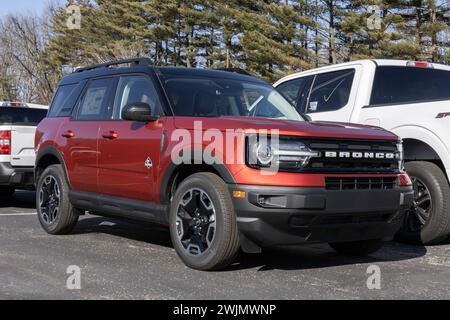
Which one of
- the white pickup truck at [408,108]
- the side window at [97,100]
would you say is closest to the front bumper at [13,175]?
the side window at [97,100]

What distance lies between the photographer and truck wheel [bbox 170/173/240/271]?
195 inches

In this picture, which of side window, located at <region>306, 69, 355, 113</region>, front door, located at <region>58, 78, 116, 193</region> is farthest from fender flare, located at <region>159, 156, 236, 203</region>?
side window, located at <region>306, 69, 355, 113</region>

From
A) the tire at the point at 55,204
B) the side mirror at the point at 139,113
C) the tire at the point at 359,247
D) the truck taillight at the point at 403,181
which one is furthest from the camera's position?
the tire at the point at 55,204

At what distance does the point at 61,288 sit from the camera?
182 inches

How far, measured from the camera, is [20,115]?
10625 mm

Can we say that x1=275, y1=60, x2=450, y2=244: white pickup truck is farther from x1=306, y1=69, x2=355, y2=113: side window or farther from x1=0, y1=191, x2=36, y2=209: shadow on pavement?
x1=0, y1=191, x2=36, y2=209: shadow on pavement

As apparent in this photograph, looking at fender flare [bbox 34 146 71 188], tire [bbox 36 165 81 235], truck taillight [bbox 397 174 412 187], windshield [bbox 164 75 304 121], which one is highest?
windshield [bbox 164 75 304 121]

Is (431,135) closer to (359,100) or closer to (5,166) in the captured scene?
(359,100)

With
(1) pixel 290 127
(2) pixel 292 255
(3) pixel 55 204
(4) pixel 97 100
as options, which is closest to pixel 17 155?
(3) pixel 55 204

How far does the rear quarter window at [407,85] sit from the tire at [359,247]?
75.3 inches

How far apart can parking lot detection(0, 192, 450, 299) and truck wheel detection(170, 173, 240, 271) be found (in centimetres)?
14

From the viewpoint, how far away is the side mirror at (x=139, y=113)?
562 centimetres

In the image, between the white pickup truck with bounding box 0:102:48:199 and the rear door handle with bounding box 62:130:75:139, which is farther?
the white pickup truck with bounding box 0:102:48:199

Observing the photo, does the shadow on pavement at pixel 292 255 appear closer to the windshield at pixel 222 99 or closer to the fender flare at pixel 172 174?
the fender flare at pixel 172 174
